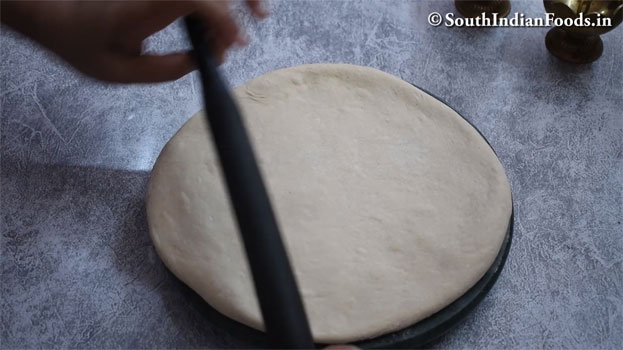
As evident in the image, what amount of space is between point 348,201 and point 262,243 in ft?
0.96

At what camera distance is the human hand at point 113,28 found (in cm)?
83

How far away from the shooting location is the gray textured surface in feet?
2.89

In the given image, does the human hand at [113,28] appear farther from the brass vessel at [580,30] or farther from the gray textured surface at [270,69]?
the brass vessel at [580,30]

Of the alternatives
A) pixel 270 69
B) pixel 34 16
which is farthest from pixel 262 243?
pixel 270 69

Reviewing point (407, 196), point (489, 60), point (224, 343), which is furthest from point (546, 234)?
point (224, 343)

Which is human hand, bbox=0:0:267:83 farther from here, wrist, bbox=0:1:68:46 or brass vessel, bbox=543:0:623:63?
brass vessel, bbox=543:0:623:63

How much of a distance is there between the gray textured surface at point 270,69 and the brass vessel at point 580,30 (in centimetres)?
3

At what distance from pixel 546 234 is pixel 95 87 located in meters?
0.85

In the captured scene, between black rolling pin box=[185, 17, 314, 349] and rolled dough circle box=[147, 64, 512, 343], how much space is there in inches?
6.5

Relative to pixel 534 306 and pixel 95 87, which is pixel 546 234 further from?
pixel 95 87

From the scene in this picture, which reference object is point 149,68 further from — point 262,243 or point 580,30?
point 580,30

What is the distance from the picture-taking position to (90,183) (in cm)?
100

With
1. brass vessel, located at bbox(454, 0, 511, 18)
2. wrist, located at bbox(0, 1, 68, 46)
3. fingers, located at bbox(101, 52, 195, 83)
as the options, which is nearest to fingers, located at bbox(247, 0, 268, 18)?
fingers, located at bbox(101, 52, 195, 83)

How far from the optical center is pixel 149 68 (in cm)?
94
